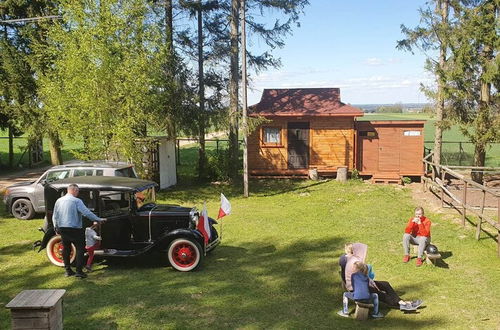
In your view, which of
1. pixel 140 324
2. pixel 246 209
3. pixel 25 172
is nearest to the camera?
pixel 140 324

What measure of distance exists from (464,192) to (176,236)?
320 inches

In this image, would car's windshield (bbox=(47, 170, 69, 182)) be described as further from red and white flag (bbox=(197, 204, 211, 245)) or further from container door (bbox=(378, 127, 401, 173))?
container door (bbox=(378, 127, 401, 173))

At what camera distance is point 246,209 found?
16.2m

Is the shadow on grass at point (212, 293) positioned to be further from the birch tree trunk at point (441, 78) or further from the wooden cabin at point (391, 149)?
the wooden cabin at point (391, 149)

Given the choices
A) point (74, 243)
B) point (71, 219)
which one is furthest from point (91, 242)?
point (71, 219)

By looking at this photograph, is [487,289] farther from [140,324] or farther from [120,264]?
[120,264]

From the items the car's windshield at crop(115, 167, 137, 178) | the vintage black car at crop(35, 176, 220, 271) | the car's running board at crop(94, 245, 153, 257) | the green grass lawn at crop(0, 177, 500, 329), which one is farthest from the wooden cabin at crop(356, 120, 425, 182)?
the car's running board at crop(94, 245, 153, 257)

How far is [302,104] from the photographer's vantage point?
74.0ft

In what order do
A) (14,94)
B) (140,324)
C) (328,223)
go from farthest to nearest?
(14,94) → (328,223) → (140,324)

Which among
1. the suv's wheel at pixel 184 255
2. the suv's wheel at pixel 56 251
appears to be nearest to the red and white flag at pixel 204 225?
the suv's wheel at pixel 184 255

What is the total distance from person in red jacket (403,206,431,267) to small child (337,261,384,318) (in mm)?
2939

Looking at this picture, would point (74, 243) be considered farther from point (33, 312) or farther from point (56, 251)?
point (33, 312)

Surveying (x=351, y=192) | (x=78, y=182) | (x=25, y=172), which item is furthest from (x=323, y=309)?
(x=25, y=172)

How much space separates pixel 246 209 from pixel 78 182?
759 centimetres
